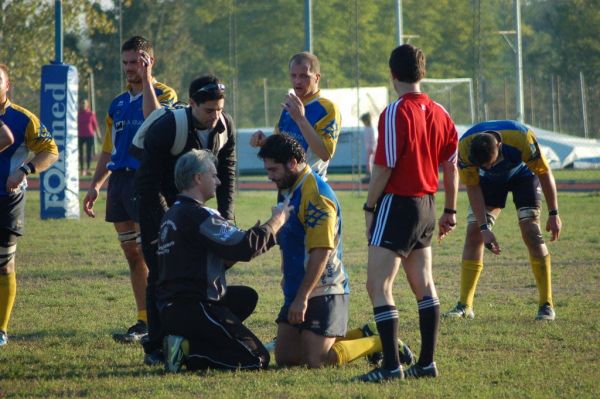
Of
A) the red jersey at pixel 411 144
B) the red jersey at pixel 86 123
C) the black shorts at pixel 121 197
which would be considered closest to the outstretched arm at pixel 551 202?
the red jersey at pixel 411 144

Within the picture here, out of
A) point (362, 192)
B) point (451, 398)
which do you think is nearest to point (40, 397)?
point (451, 398)

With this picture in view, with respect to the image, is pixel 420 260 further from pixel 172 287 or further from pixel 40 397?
pixel 40 397

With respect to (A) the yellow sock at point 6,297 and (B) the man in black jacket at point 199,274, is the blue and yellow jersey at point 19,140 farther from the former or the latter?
(B) the man in black jacket at point 199,274

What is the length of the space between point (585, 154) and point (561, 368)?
85.2 feet

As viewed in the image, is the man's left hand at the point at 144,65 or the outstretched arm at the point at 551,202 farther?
the outstretched arm at the point at 551,202

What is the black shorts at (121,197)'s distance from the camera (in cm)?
802

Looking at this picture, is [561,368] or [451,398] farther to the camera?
[561,368]

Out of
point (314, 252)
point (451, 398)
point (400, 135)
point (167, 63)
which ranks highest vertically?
point (167, 63)

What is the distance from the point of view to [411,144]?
6188 mm

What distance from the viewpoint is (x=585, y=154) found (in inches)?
1236

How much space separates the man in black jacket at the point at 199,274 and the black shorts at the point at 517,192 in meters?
3.11

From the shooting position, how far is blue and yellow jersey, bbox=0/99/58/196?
782 centimetres

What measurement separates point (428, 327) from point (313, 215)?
98cm

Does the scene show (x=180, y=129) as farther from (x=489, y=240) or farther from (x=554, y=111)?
(x=554, y=111)
